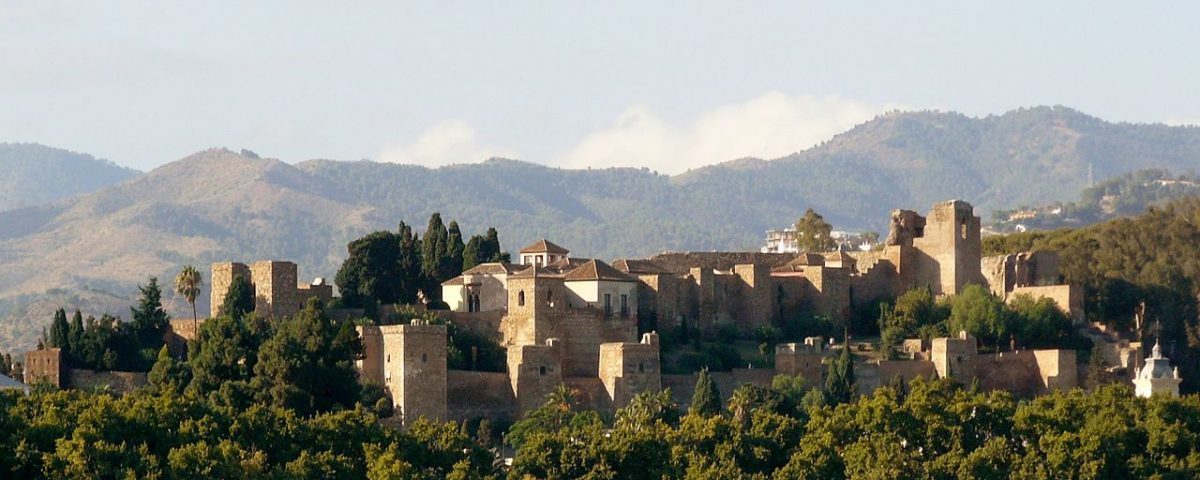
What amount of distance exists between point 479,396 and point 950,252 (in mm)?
15347

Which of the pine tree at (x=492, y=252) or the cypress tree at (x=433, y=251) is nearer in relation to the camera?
the cypress tree at (x=433, y=251)

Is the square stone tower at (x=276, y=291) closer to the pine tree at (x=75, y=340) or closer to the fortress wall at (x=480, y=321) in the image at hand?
the fortress wall at (x=480, y=321)

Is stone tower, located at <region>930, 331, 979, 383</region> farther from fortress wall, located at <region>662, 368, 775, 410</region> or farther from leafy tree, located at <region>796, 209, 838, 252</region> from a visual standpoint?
leafy tree, located at <region>796, 209, 838, 252</region>

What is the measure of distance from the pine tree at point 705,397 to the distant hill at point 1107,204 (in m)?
96.1

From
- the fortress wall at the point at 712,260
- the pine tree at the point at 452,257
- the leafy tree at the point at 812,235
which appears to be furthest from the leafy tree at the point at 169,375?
the leafy tree at the point at 812,235

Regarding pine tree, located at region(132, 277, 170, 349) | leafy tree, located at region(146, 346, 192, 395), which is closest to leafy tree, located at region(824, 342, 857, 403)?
leafy tree, located at region(146, 346, 192, 395)

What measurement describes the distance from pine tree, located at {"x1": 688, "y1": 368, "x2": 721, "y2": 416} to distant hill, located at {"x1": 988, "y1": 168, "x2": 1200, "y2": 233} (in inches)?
3785

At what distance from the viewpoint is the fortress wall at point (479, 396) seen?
58.9m

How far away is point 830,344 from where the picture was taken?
65.8m

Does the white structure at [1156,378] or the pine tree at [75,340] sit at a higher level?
the pine tree at [75,340]

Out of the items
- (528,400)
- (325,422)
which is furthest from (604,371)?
(325,422)

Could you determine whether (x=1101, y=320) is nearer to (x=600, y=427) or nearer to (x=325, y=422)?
(x=600, y=427)

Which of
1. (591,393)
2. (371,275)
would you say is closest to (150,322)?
(371,275)

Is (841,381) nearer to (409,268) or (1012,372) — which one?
(1012,372)
